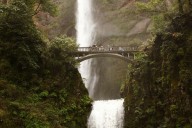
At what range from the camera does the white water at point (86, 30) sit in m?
48.4

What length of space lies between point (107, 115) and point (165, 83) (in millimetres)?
7847

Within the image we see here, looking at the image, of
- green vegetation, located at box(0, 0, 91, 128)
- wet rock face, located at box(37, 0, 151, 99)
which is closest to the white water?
wet rock face, located at box(37, 0, 151, 99)

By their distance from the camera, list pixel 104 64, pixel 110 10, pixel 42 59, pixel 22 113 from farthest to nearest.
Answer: pixel 110 10 < pixel 104 64 < pixel 42 59 < pixel 22 113

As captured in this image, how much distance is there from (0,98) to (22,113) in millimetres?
1812

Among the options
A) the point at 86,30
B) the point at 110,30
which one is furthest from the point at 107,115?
the point at 86,30

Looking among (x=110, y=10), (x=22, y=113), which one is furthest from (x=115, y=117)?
(x=110, y=10)

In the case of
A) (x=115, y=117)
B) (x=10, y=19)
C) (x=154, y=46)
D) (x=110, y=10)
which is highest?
(x=110, y=10)

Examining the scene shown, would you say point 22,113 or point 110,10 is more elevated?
point 110,10

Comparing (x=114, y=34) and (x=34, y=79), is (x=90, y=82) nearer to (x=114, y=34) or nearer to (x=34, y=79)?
(x=114, y=34)

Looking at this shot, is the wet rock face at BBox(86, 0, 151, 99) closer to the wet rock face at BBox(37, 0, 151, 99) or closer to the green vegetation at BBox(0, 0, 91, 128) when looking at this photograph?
the wet rock face at BBox(37, 0, 151, 99)

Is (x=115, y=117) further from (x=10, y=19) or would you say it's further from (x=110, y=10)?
(x=110, y=10)

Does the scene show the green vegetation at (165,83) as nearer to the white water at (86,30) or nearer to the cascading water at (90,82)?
the cascading water at (90,82)

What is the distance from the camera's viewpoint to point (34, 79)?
86.7 feet

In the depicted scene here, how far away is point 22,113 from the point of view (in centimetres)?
2217
